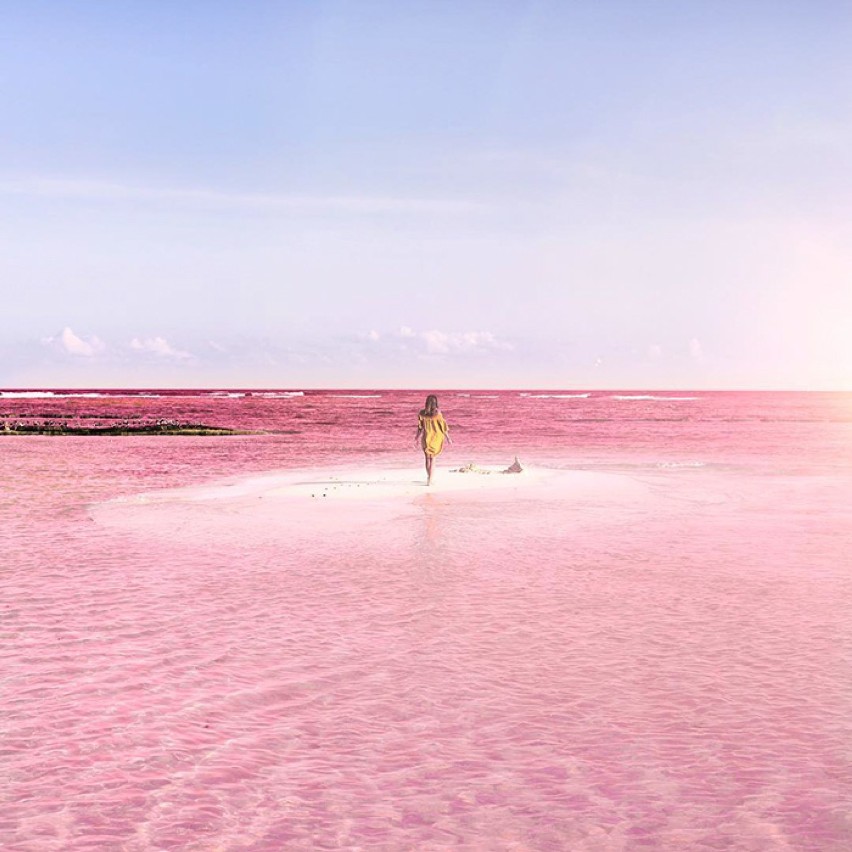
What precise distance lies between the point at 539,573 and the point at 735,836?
692cm

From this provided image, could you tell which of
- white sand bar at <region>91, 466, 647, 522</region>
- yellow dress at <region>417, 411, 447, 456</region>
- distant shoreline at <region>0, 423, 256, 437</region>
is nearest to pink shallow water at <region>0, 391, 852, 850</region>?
white sand bar at <region>91, 466, 647, 522</region>

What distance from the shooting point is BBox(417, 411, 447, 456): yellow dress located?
21188 millimetres

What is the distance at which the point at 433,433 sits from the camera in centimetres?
2130

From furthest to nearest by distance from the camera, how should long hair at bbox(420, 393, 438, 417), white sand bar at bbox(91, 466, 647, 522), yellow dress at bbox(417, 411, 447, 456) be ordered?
long hair at bbox(420, 393, 438, 417)
yellow dress at bbox(417, 411, 447, 456)
white sand bar at bbox(91, 466, 647, 522)

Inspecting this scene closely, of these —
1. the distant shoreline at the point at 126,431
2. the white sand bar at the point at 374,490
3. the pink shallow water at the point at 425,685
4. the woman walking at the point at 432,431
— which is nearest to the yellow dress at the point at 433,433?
the woman walking at the point at 432,431

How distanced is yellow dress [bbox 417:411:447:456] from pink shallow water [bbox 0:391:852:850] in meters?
5.56

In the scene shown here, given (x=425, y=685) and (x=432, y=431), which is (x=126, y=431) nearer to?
(x=432, y=431)

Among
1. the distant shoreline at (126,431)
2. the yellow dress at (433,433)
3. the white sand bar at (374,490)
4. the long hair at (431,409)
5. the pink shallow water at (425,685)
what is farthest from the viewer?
the distant shoreline at (126,431)

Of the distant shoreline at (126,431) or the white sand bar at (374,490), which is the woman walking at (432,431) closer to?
the white sand bar at (374,490)

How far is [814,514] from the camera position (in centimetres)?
1748

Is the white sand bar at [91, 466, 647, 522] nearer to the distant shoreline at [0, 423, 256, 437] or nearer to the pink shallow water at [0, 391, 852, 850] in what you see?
the pink shallow water at [0, 391, 852, 850]

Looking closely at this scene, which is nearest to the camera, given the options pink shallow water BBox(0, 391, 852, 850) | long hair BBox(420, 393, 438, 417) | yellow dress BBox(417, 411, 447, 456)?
pink shallow water BBox(0, 391, 852, 850)

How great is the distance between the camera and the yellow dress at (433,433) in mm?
21188

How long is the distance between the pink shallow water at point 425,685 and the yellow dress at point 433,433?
5.56 m
